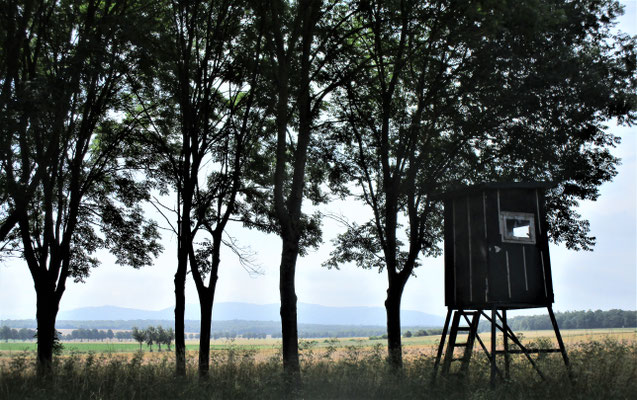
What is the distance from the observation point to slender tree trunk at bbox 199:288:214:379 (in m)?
14.2

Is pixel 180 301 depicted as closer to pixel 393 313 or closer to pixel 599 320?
pixel 393 313

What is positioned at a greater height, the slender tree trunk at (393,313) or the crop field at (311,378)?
the slender tree trunk at (393,313)

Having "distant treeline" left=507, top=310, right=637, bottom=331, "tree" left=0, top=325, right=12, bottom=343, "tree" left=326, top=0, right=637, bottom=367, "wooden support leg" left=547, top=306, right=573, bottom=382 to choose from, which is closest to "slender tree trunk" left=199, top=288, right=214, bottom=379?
"tree" left=326, top=0, right=637, bottom=367

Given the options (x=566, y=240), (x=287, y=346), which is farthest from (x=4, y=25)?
(x=566, y=240)

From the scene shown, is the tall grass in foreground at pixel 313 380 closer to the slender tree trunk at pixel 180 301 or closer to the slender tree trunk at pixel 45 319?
the slender tree trunk at pixel 180 301

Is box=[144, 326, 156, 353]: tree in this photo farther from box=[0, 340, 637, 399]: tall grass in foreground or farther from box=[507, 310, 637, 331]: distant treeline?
box=[0, 340, 637, 399]: tall grass in foreground

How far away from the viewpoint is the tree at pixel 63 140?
1181 centimetres

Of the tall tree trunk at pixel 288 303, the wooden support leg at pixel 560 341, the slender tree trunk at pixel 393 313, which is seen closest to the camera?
the wooden support leg at pixel 560 341

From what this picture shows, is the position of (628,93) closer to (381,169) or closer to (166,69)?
(381,169)

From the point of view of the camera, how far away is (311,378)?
37.8ft

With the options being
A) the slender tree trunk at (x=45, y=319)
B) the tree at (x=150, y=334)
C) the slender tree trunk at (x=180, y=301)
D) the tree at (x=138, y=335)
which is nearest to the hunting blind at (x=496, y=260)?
the slender tree trunk at (x=180, y=301)

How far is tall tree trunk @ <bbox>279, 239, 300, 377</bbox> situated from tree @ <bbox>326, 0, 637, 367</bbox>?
2830 mm

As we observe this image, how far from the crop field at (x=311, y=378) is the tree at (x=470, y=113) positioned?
72.6 inches

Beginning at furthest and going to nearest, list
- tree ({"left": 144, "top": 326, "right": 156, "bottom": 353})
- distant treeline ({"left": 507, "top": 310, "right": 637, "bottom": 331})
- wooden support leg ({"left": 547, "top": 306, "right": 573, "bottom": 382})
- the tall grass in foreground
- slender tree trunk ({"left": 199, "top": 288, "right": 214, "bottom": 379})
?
tree ({"left": 144, "top": 326, "right": 156, "bottom": 353})
distant treeline ({"left": 507, "top": 310, "right": 637, "bottom": 331})
slender tree trunk ({"left": 199, "top": 288, "right": 214, "bottom": 379})
wooden support leg ({"left": 547, "top": 306, "right": 573, "bottom": 382})
the tall grass in foreground
